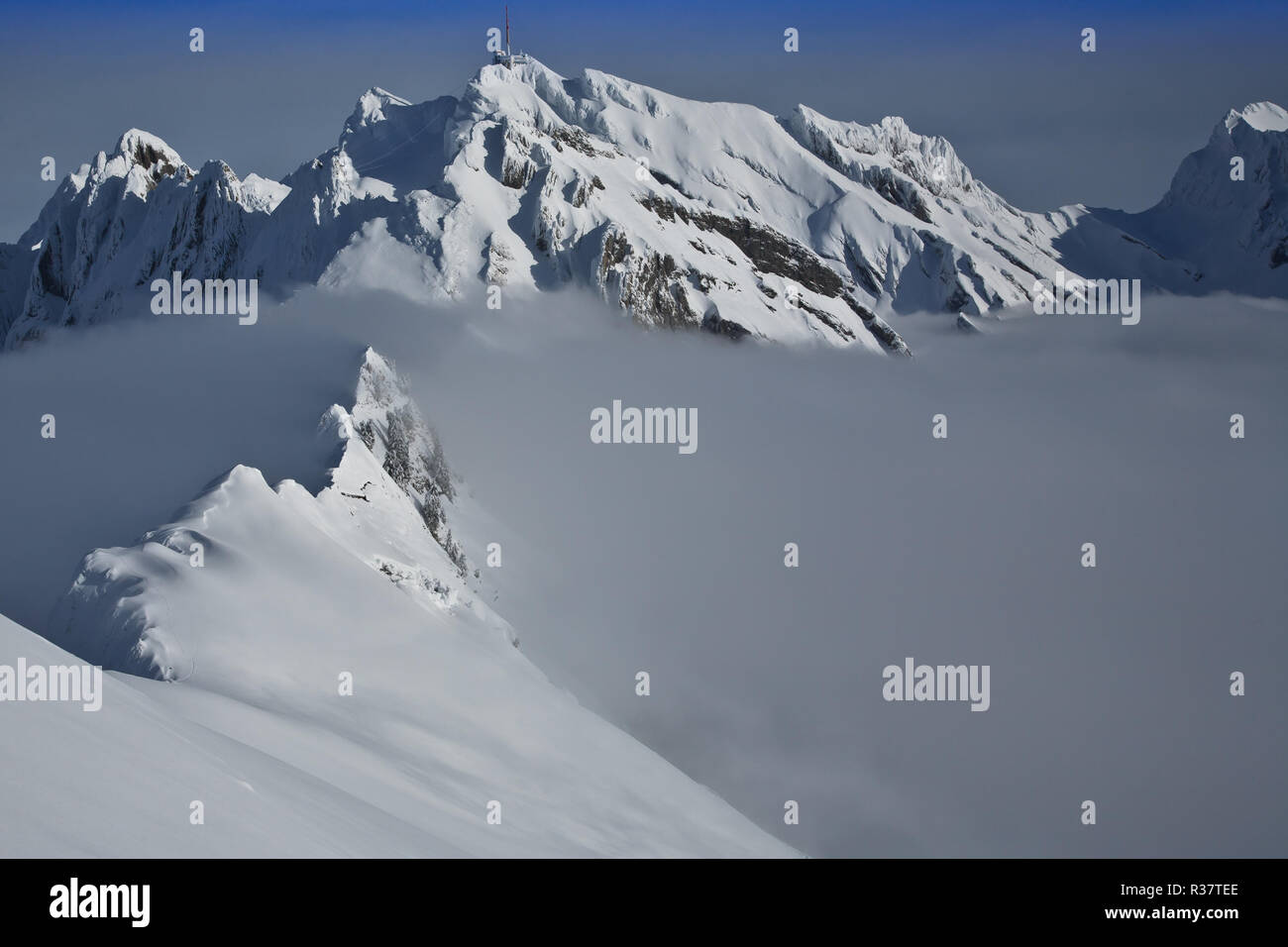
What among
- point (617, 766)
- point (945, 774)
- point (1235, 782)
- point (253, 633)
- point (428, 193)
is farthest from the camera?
point (428, 193)

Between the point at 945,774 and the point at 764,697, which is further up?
the point at 764,697

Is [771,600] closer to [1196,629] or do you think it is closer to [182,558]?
[1196,629]

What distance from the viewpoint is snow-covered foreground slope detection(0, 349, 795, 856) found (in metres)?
16.0

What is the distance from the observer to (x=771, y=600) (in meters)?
137

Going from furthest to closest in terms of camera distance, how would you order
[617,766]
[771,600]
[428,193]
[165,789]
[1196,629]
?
[1196,629] → [428,193] → [771,600] → [617,766] → [165,789]

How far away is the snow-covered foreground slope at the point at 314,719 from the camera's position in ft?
52.4

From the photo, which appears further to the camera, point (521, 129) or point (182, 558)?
point (521, 129)

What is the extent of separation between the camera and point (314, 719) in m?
35.7

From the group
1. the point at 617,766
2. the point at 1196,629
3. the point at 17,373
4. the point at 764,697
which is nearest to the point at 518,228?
the point at 17,373

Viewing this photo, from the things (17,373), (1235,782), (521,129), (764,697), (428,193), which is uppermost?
(521,129)

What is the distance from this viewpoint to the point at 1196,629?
185750 mm

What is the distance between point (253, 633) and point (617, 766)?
15505 mm
